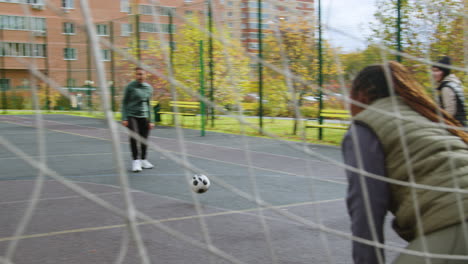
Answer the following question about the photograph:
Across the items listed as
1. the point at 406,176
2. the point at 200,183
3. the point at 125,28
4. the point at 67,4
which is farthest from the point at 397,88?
the point at 200,183

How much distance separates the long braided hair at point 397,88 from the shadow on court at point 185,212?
0.29m

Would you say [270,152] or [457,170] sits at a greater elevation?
[457,170]

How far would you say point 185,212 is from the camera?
5172mm

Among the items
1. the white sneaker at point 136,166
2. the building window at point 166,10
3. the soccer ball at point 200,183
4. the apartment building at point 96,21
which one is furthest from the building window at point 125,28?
the white sneaker at point 136,166

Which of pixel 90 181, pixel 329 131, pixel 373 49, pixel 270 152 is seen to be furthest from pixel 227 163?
pixel 373 49

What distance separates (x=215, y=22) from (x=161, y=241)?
2717mm

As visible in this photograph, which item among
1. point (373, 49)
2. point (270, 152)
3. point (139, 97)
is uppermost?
point (373, 49)

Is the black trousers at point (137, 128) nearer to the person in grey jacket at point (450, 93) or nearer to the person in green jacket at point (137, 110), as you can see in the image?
the person in green jacket at point (137, 110)

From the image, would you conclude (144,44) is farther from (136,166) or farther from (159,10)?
(136,166)

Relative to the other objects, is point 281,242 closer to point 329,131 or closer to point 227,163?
point 227,163

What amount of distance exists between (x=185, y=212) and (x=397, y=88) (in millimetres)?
3644

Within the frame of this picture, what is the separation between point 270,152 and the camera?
1021cm

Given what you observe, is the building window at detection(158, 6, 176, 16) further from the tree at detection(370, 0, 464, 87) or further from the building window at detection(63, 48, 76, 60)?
the tree at detection(370, 0, 464, 87)

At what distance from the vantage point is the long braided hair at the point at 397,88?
181cm
